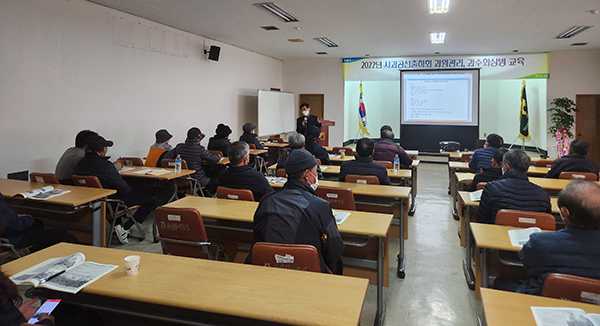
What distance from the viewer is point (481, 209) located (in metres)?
3.03

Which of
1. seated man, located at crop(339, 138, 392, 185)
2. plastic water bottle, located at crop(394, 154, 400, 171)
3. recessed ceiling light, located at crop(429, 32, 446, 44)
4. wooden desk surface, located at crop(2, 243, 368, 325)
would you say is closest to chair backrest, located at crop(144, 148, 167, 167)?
seated man, located at crop(339, 138, 392, 185)

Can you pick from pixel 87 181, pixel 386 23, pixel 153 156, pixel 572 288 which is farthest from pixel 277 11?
pixel 572 288

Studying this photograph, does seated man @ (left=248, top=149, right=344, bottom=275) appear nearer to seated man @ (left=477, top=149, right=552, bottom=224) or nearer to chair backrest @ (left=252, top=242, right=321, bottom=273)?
chair backrest @ (left=252, top=242, right=321, bottom=273)

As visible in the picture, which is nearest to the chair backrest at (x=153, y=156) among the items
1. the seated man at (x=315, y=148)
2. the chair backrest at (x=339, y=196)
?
the seated man at (x=315, y=148)

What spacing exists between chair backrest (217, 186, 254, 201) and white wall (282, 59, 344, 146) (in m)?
8.58

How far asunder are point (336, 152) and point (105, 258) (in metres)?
5.70

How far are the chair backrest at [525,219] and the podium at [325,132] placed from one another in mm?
8385

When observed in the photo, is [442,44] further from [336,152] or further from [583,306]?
[583,306]

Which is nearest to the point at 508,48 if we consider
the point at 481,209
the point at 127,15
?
the point at 481,209

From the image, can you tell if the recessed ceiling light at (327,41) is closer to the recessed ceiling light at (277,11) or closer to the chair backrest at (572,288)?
the recessed ceiling light at (277,11)

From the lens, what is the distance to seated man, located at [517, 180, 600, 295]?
5.57 feet

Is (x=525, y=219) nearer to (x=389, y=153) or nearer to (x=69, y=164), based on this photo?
(x=389, y=153)

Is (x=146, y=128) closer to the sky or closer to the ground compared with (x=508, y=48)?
closer to the ground

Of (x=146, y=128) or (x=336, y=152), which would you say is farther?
(x=336, y=152)
